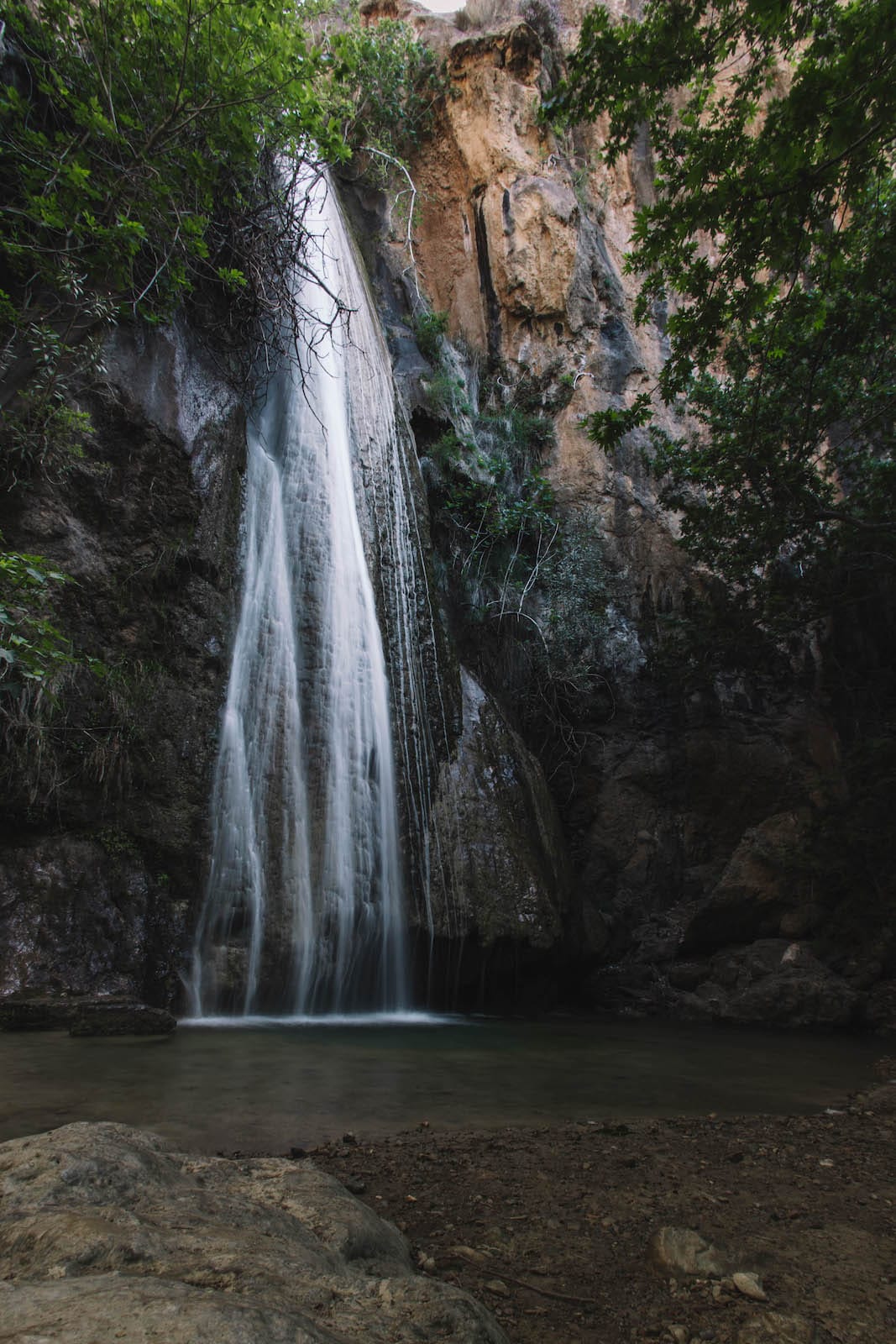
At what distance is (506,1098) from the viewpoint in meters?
3.97

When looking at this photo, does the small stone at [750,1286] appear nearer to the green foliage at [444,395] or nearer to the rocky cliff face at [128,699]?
the rocky cliff face at [128,699]

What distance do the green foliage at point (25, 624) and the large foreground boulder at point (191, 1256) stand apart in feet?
10.7

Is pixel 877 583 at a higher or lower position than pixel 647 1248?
higher

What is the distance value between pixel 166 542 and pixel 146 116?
429cm

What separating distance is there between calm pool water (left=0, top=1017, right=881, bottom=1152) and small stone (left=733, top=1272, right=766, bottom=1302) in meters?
1.62

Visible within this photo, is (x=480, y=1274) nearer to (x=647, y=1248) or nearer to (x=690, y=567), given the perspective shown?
(x=647, y=1248)

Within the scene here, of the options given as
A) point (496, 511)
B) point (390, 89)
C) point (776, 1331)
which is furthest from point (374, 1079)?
point (390, 89)

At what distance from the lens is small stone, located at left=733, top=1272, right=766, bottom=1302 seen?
186cm

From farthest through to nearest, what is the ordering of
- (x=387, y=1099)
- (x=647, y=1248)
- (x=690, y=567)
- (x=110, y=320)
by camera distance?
(x=690, y=567), (x=110, y=320), (x=387, y=1099), (x=647, y=1248)

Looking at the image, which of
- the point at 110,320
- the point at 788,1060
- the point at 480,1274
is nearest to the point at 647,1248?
the point at 480,1274

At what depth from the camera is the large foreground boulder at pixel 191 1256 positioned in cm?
99

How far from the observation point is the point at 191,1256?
1.36 metres

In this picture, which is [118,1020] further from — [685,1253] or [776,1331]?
[776,1331]

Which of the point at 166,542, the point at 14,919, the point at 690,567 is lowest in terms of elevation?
the point at 14,919
